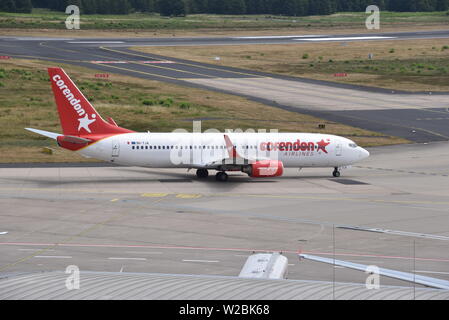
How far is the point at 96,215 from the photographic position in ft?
177

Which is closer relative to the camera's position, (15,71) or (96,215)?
(96,215)

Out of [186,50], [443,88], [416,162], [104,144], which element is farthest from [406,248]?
[186,50]

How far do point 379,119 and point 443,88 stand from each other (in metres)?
34.2

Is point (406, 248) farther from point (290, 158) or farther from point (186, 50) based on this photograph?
point (186, 50)


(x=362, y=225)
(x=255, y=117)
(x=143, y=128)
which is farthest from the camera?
(x=255, y=117)

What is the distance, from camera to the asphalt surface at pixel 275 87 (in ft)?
342

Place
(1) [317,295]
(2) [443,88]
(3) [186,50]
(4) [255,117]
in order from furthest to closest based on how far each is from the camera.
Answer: (3) [186,50] → (2) [443,88] → (4) [255,117] → (1) [317,295]

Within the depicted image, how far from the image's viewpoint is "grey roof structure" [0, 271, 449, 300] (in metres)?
20.8

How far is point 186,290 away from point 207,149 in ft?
154

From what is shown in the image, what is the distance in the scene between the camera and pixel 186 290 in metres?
21.6

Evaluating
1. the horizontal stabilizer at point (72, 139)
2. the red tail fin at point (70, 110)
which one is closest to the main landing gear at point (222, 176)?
the red tail fin at point (70, 110)

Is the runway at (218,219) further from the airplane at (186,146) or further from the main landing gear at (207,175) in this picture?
the airplane at (186,146)

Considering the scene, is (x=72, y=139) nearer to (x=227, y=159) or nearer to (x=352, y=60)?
(x=227, y=159)

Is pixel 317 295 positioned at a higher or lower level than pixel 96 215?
higher
